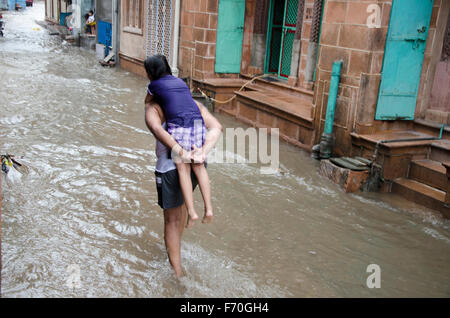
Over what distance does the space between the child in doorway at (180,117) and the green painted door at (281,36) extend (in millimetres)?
8240

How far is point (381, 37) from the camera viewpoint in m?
6.54

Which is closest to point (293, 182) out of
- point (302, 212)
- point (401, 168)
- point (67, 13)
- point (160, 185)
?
point (302, 212)

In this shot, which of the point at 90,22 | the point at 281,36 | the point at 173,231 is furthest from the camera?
the point at 90,22

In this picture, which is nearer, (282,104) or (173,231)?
(173,231)

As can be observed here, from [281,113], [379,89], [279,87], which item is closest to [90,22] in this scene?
[279,87]

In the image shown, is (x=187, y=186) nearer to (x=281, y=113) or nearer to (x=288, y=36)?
(x=281, y=113)

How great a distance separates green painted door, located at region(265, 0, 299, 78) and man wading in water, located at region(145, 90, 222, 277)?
814 cm

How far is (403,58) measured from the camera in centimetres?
676

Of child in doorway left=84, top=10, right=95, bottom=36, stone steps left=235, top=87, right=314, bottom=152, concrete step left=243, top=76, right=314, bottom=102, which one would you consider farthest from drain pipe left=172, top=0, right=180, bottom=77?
child in doorway left=84, top=10, right=95, bottom=36

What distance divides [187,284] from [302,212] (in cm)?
222

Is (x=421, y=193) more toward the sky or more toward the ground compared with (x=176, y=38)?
more toward the ground

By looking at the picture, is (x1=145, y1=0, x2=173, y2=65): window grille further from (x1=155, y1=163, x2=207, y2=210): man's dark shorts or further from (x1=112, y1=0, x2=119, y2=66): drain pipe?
(x1=155, y1=163, x2=207, y2=210): man's dark shorts

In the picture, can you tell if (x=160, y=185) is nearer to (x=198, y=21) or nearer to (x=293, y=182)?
(x=293, y=182)

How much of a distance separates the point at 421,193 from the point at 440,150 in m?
0.88
